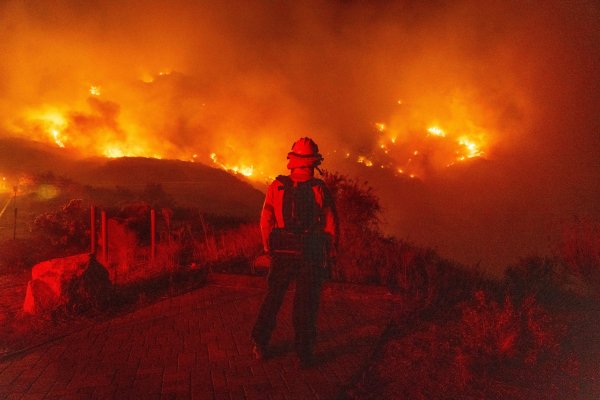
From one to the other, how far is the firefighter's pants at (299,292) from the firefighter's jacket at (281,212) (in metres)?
0.23

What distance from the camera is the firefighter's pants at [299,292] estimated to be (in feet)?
12.9

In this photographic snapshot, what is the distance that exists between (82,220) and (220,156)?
37644 millimetres

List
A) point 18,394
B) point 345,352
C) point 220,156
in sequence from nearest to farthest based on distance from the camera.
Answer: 1. point 18,394
2. point 345,352
3. point 220,156

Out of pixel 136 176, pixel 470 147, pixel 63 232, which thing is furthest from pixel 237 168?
pixel 63 232

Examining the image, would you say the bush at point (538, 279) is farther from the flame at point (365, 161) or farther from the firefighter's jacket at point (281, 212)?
the flame at point (365, 161)

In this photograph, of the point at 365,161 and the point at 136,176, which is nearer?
the point at 136,176

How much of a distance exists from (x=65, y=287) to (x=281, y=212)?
338 centimetres

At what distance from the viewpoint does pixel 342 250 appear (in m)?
7.98

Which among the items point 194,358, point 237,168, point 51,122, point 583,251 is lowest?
point 194,358

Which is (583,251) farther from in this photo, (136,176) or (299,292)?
(136,176)

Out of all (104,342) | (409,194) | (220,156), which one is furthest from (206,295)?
(220,156)

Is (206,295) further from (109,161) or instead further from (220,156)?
(220,156)

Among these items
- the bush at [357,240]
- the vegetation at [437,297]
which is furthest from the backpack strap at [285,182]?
the bush at [357,240]

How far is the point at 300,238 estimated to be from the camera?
12.7 feet
